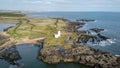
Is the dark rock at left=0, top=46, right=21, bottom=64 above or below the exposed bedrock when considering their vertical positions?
below

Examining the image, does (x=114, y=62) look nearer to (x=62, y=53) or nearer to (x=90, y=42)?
Result: (x=62, y=53)

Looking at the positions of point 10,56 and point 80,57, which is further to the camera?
point 10,56

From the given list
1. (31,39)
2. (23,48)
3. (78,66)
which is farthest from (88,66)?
(31,39)

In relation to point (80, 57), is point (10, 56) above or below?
below

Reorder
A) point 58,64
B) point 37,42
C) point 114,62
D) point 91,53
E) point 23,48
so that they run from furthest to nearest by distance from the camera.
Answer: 1. point 37,42
2. point 23,48
3. point 91,53
4. point 58,64
5. point 114,62

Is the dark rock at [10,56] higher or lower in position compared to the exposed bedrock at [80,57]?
lower

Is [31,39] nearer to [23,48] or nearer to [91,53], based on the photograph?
[23,48]

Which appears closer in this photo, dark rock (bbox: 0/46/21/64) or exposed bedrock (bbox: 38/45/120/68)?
exposed bedrock (bbox: 38/45/120/68)

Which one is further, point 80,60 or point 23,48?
point 23,48

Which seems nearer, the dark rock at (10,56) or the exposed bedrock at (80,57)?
the exposed bedrock at (80,57)

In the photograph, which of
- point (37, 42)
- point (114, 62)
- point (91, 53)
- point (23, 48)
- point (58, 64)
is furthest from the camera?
point (37, 42)
